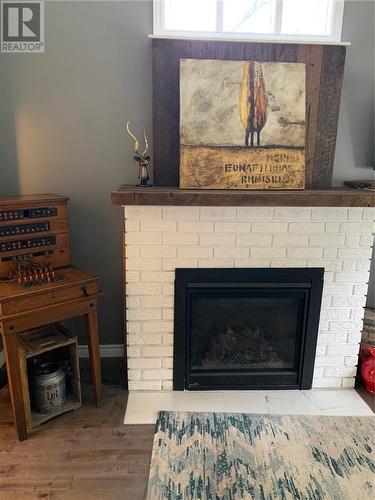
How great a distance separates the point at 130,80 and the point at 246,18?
2.63ft

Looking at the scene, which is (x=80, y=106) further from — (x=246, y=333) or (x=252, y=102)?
(x=246, y=333)

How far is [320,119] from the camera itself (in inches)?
92.2

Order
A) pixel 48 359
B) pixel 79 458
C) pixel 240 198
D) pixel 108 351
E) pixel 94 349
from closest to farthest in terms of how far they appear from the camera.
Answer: pixel 79 458 → pixel 240 198 → pixel 94 349 → pixel 48 359 → pixel 108 351

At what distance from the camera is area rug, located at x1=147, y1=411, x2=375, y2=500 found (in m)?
1.73

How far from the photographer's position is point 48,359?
2.35 m

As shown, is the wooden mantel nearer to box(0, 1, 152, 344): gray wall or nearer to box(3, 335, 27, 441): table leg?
box(0, 1, 152, 344): gray wall

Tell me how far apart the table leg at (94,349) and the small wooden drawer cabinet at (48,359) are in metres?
0.09

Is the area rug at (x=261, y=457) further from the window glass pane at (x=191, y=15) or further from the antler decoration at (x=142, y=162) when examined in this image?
the window glass pane at (x=191, y=15)

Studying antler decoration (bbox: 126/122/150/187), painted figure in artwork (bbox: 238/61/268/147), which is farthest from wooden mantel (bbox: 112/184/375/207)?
painted figure in artwork (bbox: 238/61/268/147)

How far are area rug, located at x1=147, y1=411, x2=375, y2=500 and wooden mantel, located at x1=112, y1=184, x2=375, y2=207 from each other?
3.94 ft

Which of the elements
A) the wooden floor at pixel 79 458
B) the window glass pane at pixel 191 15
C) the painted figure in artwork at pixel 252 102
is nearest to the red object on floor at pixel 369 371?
the wooden floor at pixel 79 458

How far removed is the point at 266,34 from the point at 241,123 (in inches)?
24.3

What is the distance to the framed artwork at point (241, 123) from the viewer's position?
7.25 ft

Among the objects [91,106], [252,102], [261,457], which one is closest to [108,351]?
[261,457]
